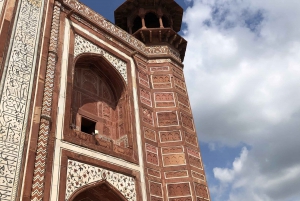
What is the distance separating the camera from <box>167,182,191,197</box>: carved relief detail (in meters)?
7.84

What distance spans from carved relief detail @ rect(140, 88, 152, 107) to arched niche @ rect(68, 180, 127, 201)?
118 inches

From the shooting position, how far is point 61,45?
746cm

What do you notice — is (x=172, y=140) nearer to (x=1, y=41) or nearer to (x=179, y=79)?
(x=179, y=79)

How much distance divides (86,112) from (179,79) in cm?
364

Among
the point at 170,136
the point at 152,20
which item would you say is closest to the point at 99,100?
the point at 170,136

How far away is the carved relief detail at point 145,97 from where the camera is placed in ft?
29.9

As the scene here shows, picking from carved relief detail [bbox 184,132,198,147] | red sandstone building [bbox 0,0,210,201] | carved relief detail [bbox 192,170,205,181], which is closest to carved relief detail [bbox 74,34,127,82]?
red sandstone building [bbox 0,0,210,201]

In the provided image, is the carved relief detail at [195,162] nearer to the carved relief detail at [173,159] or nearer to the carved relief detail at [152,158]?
the carved relief detail at [173,159]

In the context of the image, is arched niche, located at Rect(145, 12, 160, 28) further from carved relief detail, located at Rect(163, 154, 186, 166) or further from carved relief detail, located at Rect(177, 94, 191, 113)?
carved relief detail, located at Rect(163, 154, 186, 166)

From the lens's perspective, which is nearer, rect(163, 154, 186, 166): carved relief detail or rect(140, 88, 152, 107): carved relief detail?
rect(163, 154, 186, 166): carved relief detail

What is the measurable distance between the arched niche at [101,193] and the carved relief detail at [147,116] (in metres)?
2.42

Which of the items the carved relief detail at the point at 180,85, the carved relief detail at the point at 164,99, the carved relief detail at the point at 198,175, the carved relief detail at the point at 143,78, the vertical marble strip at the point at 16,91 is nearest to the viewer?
the vertical marble strip at the point at 16,91

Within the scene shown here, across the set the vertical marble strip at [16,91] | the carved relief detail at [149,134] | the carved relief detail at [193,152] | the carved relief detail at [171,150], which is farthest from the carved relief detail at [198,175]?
the vertical marble strip at [16,91]

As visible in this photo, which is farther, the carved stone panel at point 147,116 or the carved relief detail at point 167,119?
the carved relief detail at point 167,119
